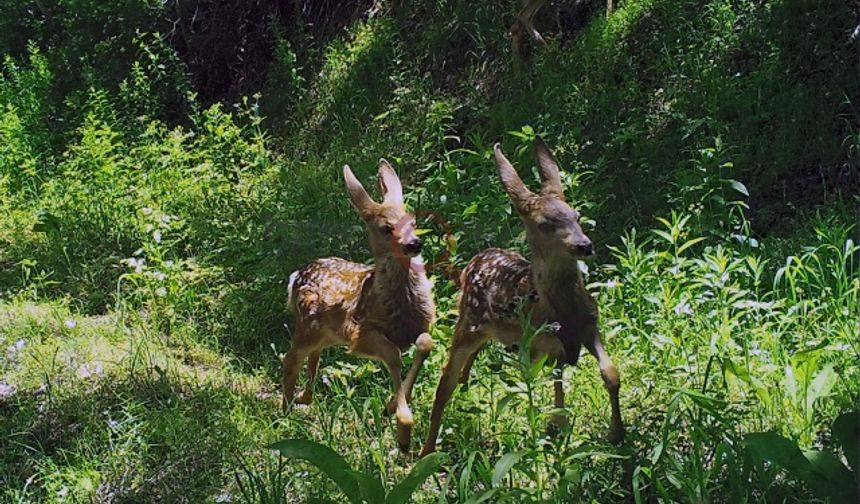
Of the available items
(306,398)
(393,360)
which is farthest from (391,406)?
(306,398)

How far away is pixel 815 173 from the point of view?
646 cm

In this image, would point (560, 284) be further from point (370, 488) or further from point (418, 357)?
point (370, 488)

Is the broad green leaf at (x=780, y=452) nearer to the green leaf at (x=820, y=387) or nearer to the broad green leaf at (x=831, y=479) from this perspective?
the broad green leaf at (x=831, y=479)

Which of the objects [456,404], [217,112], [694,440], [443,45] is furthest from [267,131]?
[694,440]

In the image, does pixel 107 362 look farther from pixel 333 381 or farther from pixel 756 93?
pixel 756 93

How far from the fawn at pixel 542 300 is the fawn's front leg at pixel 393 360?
0.35 feet

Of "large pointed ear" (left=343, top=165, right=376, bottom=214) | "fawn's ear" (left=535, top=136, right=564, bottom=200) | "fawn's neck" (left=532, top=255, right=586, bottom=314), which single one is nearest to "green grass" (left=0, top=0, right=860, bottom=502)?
"fawn's neck" (left=532, top=255, right=586, bottom=314)

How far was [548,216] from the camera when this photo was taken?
11.9 feet

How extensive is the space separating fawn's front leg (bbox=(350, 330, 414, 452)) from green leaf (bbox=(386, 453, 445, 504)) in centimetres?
88

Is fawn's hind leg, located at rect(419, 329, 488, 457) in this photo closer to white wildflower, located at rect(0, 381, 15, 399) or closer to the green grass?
the green grass

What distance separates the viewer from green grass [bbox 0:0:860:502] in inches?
149

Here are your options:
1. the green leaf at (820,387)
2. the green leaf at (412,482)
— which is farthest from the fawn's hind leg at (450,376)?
the green leaf at (820,387)

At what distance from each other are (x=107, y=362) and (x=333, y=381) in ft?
4.86

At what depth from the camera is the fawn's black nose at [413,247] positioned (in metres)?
4.00
